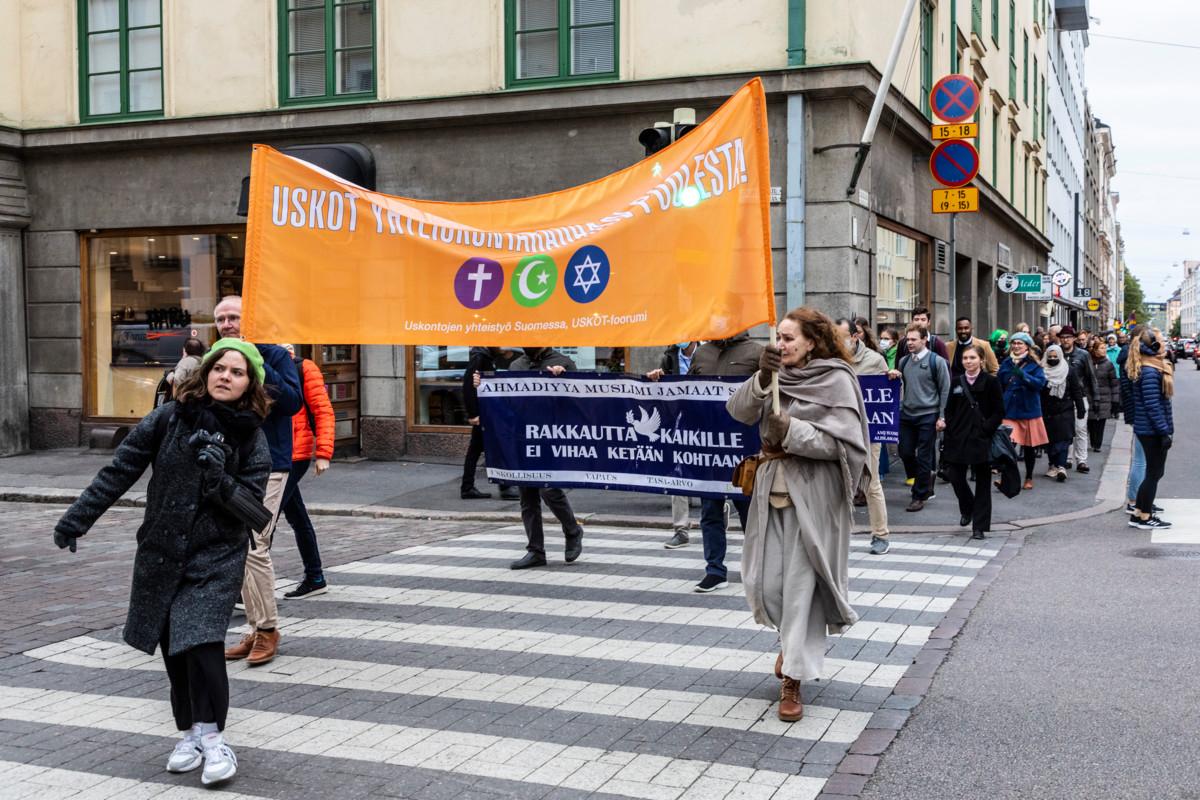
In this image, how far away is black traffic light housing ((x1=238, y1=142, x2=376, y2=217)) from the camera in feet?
54.1

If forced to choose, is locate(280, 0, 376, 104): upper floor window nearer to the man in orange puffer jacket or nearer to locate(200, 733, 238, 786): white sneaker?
the man in orange puffer jacket

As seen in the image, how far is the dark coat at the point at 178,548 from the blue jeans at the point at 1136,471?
8836mm

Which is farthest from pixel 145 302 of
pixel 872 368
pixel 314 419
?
pixel 314 419

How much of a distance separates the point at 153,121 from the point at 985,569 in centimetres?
1371

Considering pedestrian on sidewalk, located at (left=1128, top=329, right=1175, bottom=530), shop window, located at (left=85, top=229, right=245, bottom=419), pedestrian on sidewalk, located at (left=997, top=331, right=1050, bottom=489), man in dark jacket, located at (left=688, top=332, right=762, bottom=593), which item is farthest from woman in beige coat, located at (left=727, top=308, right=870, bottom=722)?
shop window, located at (left=85, top=229, right=245, bottom=419)

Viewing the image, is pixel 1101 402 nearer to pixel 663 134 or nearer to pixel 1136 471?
pixel 1136 471

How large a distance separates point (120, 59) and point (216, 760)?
16.1 m

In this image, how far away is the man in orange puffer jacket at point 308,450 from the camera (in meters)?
7.60

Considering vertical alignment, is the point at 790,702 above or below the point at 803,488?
below

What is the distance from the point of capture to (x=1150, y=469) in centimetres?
1102

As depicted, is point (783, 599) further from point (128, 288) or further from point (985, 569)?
point (128, 288)

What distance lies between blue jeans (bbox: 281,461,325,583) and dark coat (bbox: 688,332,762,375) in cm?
284

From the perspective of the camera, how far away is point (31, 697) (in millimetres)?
6172

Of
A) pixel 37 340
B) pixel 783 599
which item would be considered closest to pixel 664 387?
pixel 783 599
